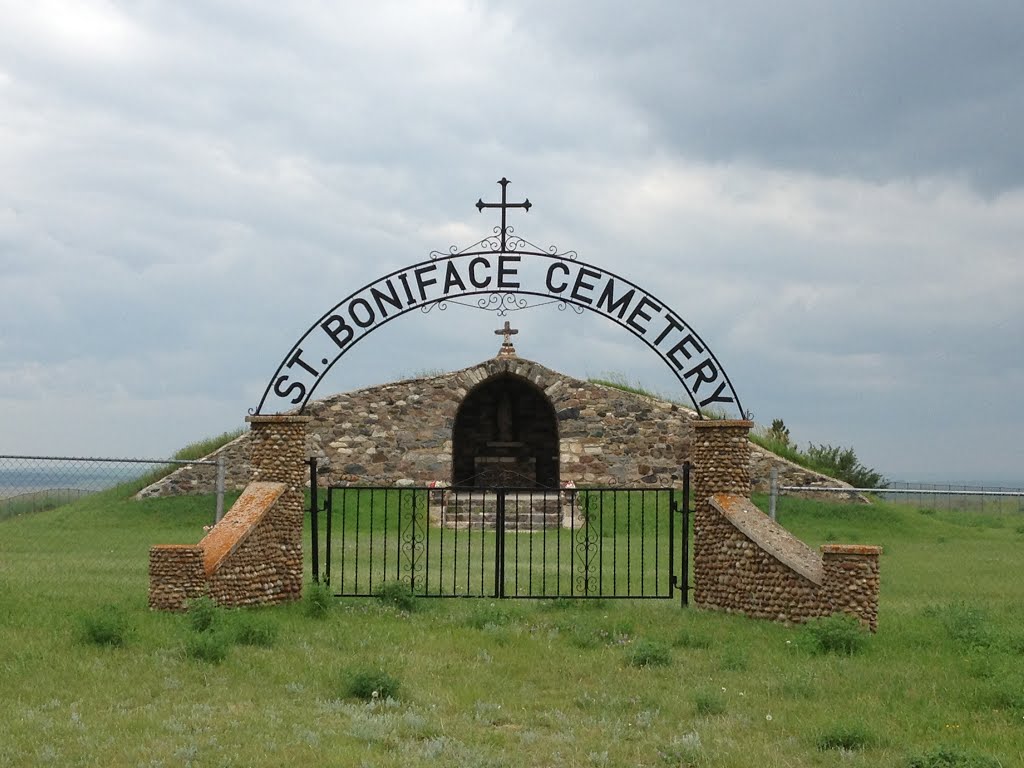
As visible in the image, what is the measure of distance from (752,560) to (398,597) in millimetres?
3973

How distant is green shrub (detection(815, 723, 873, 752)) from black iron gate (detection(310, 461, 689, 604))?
422 cm

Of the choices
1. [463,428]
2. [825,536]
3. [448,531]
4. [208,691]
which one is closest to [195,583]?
[208,691]

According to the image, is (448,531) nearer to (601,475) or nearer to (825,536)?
(601,475)

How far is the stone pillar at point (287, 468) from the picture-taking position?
501 inches

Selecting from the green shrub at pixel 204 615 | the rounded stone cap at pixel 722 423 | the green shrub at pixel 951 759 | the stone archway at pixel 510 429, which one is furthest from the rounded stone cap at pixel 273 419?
the stone archway at pixel 510 429

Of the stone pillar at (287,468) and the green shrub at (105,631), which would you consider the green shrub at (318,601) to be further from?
the green shrub at (105,631)

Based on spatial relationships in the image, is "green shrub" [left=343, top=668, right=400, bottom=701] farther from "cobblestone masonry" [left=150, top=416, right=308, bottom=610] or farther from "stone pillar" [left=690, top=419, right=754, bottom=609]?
"stone pillar" [left=690, top=419, right=754, bottom=609]

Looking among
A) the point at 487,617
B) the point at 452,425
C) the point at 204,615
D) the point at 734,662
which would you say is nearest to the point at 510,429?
the point at 452,425

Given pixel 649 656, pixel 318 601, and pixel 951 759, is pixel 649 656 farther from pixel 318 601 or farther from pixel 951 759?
pixel 318 601

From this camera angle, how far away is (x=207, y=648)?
915 centimetres

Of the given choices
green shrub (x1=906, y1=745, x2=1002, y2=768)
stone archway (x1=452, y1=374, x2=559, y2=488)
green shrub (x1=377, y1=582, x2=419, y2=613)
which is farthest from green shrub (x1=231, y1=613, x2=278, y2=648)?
stone archway (x1=452, y1=374, x2=559, y2=488)

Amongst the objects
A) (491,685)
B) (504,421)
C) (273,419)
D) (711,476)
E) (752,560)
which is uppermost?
(504,421)

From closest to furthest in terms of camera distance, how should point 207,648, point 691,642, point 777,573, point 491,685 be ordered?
point 491,685 < point 207,648 < point 691,642 < point 777,573

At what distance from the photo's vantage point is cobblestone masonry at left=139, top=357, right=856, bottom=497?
25.0m
